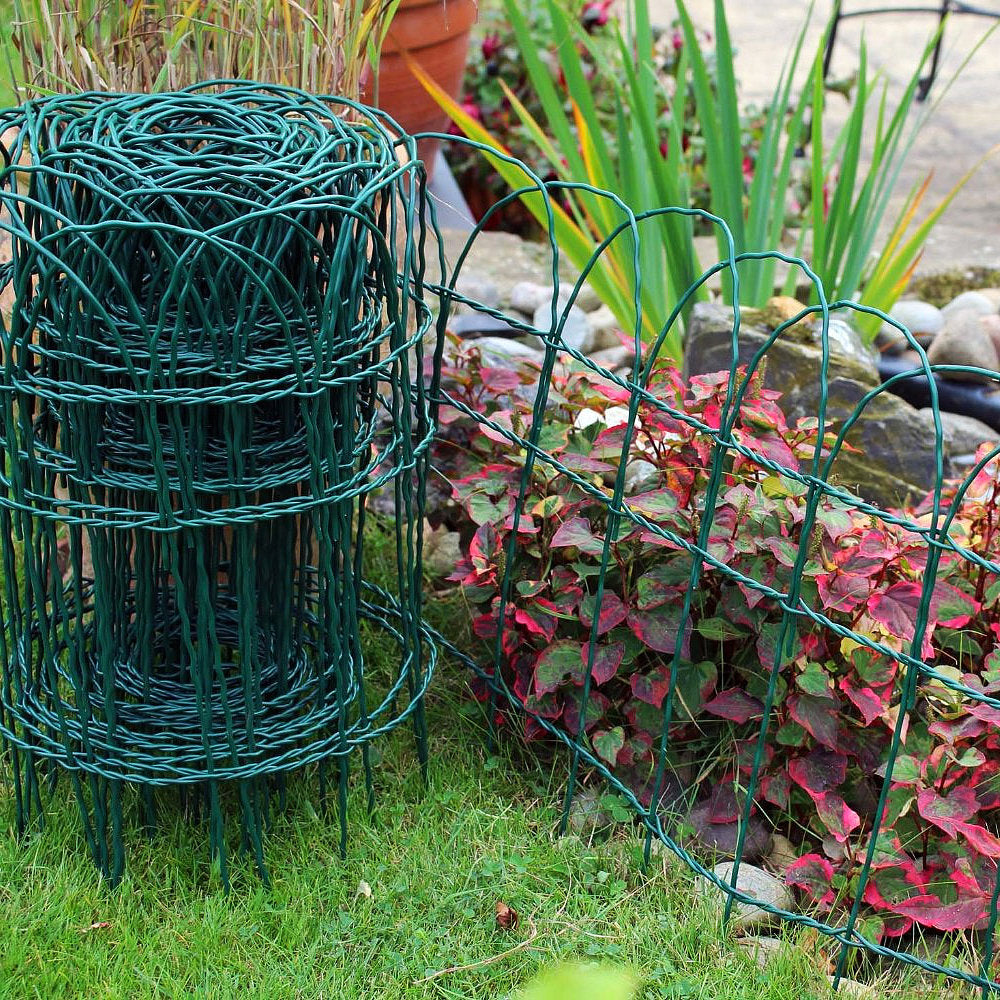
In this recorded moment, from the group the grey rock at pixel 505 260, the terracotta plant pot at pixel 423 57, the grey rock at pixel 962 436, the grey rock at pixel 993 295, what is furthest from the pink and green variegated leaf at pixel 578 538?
the grey rock at pixel 993 295

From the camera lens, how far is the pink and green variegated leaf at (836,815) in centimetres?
186

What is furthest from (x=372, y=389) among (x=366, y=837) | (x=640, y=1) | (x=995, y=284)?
(x=995, y=284)

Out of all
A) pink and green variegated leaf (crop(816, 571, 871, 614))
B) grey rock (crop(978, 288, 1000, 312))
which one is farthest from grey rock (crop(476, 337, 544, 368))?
grey rock (crop(978, 288, 1000, 312))

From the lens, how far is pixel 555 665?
6.66 ft

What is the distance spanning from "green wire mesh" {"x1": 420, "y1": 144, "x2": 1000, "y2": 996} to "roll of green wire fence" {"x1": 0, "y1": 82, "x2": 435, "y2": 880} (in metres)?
0.20

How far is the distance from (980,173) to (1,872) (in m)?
5.26

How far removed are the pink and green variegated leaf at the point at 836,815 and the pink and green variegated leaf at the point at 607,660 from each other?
39cm

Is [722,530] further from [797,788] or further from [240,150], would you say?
[240,150]

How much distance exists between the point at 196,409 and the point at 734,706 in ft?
3.32

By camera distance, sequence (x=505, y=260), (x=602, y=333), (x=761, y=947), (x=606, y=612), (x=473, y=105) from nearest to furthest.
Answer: (x=761, y=947)
(x=606, y=612)
(x=602, y=333)
(x=505, y=260)
(x=473, y=105)

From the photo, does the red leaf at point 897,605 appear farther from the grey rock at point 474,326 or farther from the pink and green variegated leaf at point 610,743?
the grey rock at point 474,326

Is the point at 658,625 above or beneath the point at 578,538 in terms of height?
beneath

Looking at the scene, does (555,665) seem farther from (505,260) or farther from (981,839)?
(505,260)

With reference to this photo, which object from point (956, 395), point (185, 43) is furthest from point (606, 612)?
point (956, 395)
